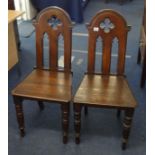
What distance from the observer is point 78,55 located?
2.99 m

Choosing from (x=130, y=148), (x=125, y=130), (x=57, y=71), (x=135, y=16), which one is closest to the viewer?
(x=125, y=130)

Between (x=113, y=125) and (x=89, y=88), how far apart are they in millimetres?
465

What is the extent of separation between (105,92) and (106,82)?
5.1 inches

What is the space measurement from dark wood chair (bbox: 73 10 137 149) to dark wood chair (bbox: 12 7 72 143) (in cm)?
10

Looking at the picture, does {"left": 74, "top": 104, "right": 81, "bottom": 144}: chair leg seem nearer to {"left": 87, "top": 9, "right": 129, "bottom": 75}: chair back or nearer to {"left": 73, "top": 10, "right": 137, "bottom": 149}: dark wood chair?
{"left": 73, "top": 10, "right": 137, "bottom": 149}: dark wood chair

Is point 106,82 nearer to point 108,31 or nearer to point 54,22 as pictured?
point 108,31

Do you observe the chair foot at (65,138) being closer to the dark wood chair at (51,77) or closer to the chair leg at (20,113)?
the dark wood chair at (51,77)

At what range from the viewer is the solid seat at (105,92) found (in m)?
1.51

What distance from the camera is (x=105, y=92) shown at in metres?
1.60

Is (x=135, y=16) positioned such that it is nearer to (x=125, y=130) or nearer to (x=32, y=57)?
(x=32, y=57)

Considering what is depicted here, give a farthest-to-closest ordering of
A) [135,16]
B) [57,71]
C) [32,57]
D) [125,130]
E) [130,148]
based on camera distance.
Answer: [135,16]
[32,57]
[57,71]
[130,148]
[125,130]

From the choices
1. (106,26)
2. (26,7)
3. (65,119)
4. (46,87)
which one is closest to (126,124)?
(65,119)

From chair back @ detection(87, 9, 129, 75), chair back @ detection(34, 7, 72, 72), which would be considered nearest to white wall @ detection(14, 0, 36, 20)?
chair back @ detection(34, 7, 72, 72)
